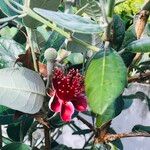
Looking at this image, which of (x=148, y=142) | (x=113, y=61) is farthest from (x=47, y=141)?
(x=148, y=142)

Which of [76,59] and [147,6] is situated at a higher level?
[147,6]

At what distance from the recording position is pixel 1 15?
87 cm

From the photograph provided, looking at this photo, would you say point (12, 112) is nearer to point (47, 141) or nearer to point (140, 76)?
point (47, 141)

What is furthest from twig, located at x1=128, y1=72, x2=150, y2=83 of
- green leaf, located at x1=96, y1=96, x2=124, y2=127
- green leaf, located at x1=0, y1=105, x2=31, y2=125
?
green leaf, located at x1=0, y1=105, x2=31, y2=125

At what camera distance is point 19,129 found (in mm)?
934

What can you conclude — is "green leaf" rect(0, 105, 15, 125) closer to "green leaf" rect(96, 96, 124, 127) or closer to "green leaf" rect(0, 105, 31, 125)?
"green leaf" rect(0, 105, 31, 125)

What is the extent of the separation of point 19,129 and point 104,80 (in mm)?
457

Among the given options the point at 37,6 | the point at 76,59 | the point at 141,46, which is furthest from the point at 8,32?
the point at 141,46

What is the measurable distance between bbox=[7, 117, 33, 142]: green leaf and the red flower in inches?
9.2

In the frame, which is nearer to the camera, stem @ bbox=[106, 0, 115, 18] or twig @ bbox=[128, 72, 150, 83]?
stem @ bbox=[106, 0, 115, 18]

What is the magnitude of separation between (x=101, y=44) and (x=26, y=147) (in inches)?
11.1

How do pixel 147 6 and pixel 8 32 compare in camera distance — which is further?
pixel 8 32

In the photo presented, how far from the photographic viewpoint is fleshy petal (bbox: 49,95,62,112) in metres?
0.63

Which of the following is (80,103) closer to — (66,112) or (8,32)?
(66,112)
